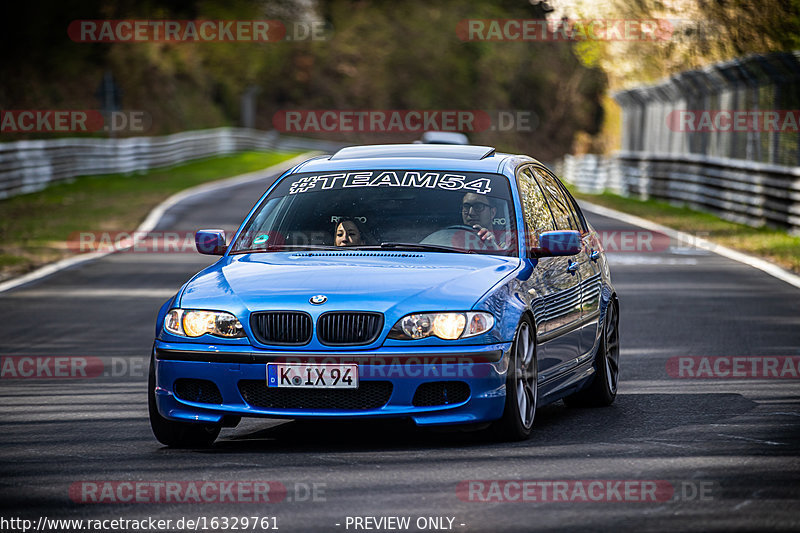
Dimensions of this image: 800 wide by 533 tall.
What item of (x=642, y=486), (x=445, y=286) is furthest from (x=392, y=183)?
(x=642, y=486)

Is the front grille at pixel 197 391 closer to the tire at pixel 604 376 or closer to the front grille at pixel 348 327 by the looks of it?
the front grille at pixel 348 327

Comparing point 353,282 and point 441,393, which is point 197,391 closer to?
point 353,282

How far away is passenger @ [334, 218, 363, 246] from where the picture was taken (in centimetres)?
846

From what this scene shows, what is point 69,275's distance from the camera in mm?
19172

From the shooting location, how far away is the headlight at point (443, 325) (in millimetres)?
7371

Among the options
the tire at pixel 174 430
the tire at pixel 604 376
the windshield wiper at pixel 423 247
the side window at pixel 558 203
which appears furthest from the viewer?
the side window at pixel 558 203

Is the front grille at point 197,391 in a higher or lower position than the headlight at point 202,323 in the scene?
lower

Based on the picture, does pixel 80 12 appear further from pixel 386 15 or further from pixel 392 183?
pixel 392 183

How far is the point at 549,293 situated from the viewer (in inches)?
330

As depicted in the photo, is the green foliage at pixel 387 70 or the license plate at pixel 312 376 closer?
the license plate at pixel 312 376

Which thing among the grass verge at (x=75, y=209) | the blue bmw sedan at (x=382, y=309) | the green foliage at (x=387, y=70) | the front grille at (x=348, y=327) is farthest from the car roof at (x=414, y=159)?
the green foliage at (x=387, y=70)

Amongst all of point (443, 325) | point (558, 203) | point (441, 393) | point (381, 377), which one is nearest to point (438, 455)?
point (441, 393)

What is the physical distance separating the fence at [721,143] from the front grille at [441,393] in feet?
58.9

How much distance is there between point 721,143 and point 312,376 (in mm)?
26055
